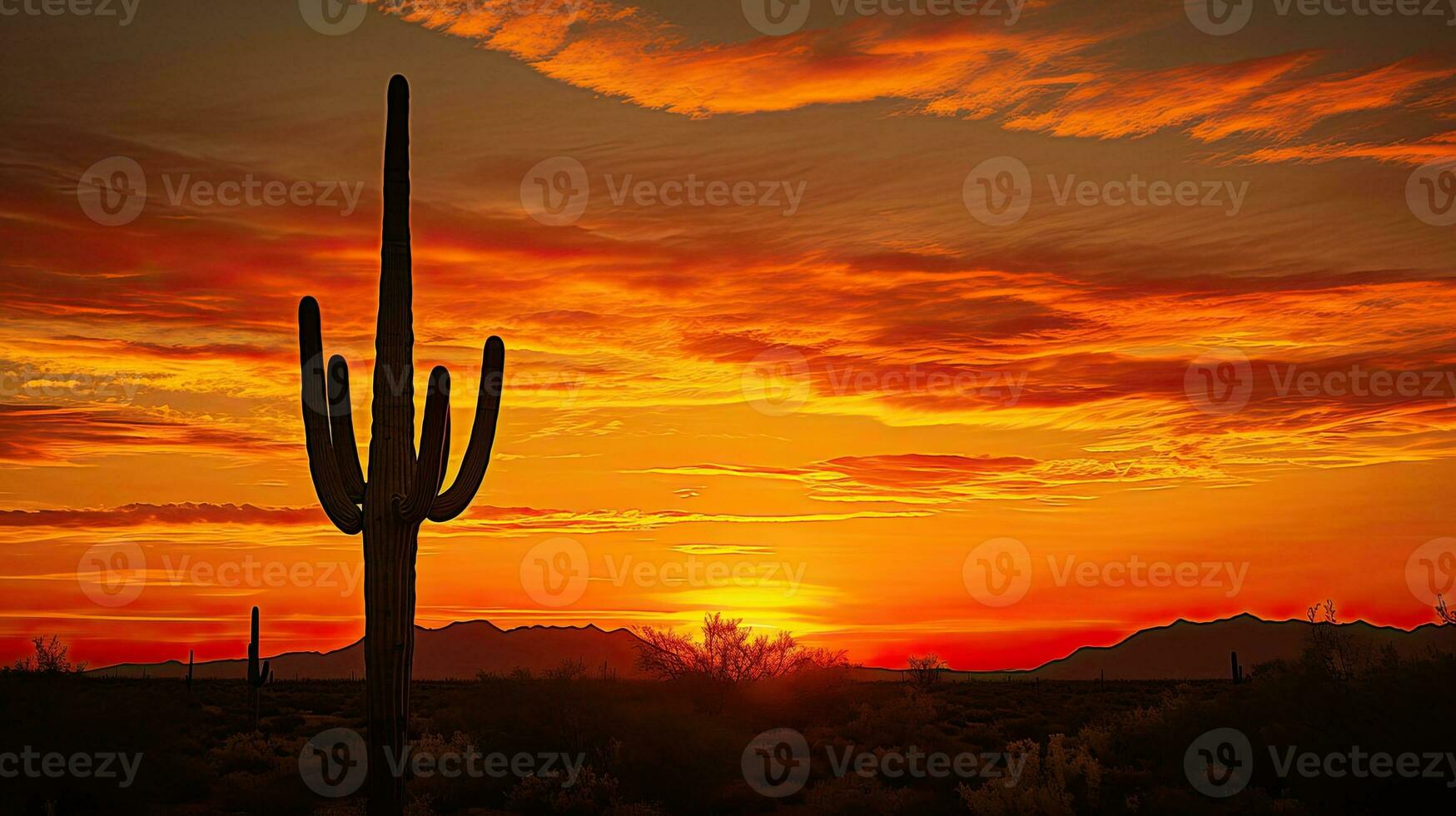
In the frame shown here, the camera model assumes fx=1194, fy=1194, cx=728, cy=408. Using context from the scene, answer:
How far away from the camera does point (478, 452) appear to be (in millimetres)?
17250

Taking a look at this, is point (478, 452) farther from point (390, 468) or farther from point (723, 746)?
point (723, 746)

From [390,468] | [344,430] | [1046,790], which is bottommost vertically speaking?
[1046,790]

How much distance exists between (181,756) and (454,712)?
6.87 meters

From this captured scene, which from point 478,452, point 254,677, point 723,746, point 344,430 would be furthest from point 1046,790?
point 254,677

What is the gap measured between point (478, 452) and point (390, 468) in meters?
1.25

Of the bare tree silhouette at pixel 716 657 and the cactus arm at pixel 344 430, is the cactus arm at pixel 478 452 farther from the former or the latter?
the bare tree silhouette at pixel 716 657

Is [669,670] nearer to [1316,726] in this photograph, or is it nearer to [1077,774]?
[1077,774]

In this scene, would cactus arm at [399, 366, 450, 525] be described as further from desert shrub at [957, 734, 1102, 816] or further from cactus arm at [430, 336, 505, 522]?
desert shrub at [957, 734, 1102, 816]

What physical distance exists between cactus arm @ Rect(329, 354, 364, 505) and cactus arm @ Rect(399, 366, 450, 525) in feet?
2.69

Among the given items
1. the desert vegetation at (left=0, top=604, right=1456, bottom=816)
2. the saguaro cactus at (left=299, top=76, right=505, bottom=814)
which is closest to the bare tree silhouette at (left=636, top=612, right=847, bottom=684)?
the desert vegetation at (left=0, top=604, right=1456, bottom=816)

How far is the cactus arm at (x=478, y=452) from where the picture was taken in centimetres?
1706

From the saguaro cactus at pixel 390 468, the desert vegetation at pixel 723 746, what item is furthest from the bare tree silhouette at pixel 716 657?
the saguaro cactus at pixel 390 468

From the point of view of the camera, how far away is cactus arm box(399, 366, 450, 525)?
54.7 ft

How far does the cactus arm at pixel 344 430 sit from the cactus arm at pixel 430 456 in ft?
2.69
